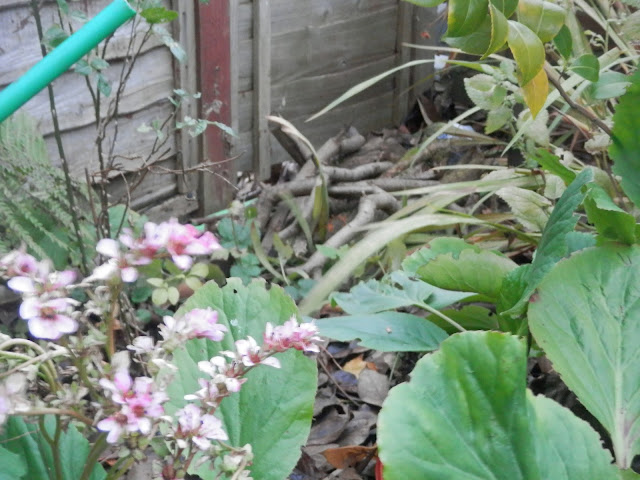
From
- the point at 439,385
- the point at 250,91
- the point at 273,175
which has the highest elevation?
the point at 439,385

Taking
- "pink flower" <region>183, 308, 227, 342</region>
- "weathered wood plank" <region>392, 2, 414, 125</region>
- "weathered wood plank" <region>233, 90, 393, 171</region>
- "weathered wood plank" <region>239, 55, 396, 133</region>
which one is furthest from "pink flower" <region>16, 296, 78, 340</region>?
"weathered wood plank" <region>392, 2, 414, 125</region>

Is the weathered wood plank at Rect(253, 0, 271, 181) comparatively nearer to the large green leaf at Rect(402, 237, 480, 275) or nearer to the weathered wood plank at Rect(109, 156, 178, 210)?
the weathered wood plank at Rect(109, 156, 178, 210)

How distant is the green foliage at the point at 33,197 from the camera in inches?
73.5

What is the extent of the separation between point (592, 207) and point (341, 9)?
2.51m

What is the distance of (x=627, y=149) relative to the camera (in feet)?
3.97

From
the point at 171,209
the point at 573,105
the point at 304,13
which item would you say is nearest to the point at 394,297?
the point at 573,105

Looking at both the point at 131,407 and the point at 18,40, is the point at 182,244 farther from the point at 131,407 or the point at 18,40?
the point at 18,40

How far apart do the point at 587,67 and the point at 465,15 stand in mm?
452

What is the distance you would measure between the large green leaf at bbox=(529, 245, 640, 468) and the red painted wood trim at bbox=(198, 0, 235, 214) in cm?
176

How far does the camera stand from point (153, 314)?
7.22ft

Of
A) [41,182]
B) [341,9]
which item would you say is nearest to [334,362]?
[41,182]

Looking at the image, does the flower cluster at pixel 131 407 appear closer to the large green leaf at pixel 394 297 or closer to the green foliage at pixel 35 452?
the green foliage at pixel 35 452

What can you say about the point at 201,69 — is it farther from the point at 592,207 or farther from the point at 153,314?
the point at 592,207

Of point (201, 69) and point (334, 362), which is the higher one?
point (201, 69)
